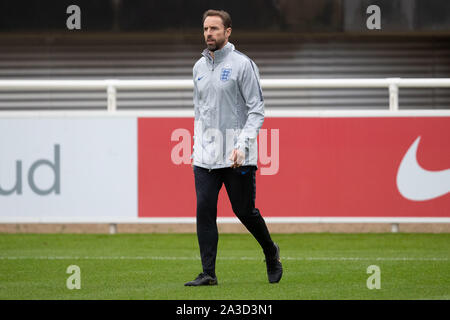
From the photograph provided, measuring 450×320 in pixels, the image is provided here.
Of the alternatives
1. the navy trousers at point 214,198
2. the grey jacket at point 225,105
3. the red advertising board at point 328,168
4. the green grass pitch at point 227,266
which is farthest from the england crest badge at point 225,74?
the red advertising board at point 328,168

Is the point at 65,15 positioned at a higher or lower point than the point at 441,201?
higher

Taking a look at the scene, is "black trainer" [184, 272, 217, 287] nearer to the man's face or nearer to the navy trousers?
the navy trousers

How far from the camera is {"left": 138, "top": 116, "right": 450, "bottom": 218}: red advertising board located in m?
11.9

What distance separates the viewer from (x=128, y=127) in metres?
12.1

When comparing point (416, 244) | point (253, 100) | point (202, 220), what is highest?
point (253, 100)

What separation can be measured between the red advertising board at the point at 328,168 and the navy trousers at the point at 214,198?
448 centimetres

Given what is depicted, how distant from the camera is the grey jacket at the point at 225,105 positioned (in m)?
7.28

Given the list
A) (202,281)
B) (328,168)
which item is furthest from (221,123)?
(328,168)

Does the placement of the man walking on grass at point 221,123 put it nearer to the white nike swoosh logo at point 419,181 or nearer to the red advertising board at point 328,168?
the red advertising board at point 328,168

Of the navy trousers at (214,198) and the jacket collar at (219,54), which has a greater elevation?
the jacket collar at (219,54)

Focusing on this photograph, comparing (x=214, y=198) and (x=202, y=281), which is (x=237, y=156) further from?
(x=202, y=281)
